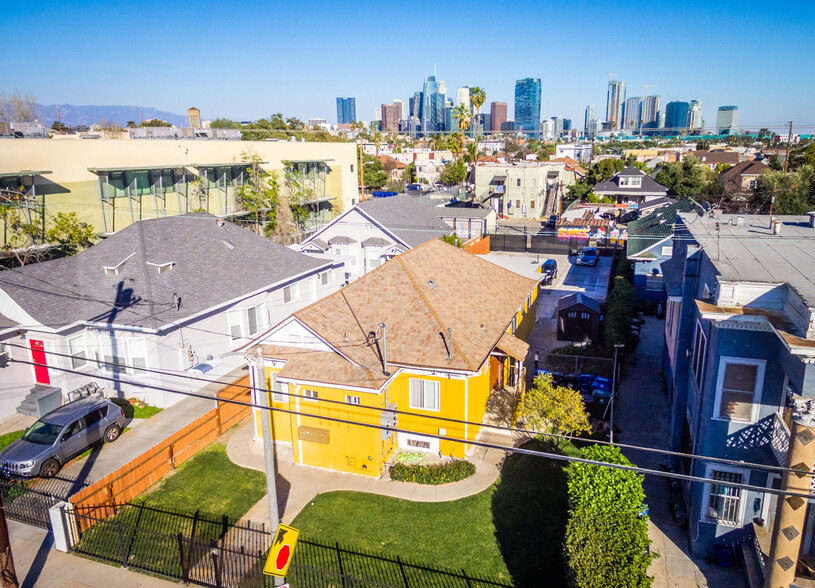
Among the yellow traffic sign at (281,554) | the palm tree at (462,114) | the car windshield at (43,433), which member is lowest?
the car windshield at (43,433)

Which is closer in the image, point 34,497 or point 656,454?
point 34,497

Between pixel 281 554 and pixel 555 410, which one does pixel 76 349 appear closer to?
pixel 281 554

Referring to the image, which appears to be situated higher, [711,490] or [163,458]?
[711,490]

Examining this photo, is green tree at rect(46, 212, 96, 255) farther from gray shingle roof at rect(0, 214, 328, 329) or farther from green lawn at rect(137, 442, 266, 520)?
green lawn at rect(137, 442, 266, 520)

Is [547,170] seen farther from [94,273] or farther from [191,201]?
[94,273]

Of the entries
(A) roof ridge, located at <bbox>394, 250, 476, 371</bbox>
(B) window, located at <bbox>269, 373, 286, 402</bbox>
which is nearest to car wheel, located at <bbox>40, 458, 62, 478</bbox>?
(B) window, located at <bbox>269, 373, 286, 402</bbox>

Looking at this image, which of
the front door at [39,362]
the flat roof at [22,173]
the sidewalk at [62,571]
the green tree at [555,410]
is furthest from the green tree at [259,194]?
the sidewalk at [62,571]

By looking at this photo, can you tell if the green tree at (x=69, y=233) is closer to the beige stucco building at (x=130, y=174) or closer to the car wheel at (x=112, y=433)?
the beige stucco building at (x=130, y=174)

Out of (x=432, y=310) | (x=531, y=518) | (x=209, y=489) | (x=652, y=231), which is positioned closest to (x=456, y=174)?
(x=652, y=231)
